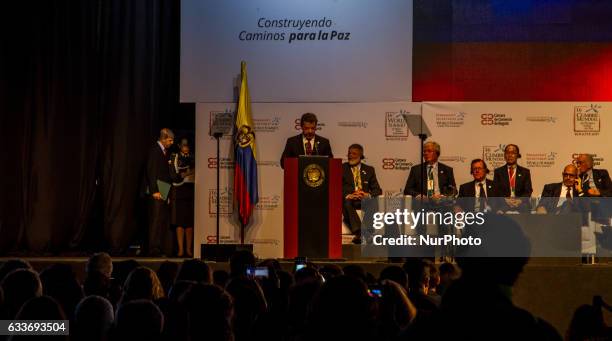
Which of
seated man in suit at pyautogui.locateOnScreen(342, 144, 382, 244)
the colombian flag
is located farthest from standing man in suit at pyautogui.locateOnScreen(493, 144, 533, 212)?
the colombian flag

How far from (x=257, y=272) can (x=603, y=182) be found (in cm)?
677

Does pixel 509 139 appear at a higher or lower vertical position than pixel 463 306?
higher

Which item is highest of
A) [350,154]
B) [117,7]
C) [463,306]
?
[117,7]

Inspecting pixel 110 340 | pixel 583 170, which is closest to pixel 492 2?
pixel 583 170

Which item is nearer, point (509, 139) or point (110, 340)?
point (110, 340)

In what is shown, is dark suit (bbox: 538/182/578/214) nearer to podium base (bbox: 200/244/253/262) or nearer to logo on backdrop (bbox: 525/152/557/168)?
logo on backdrop (bbox: 525/152/557/168)

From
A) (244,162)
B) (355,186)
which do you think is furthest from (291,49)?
(355,186)

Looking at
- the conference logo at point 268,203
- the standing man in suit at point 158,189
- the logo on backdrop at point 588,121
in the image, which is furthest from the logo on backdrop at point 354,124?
the logo on backdrop at point 588,121

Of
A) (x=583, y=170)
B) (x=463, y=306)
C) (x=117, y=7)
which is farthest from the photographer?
(x=117, y=7)

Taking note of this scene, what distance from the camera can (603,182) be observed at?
10688mm

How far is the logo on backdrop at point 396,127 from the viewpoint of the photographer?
429 inches

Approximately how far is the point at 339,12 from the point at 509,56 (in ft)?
8.07

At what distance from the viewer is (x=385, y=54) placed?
1102 centimetres

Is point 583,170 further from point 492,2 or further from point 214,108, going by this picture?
point 214,108
